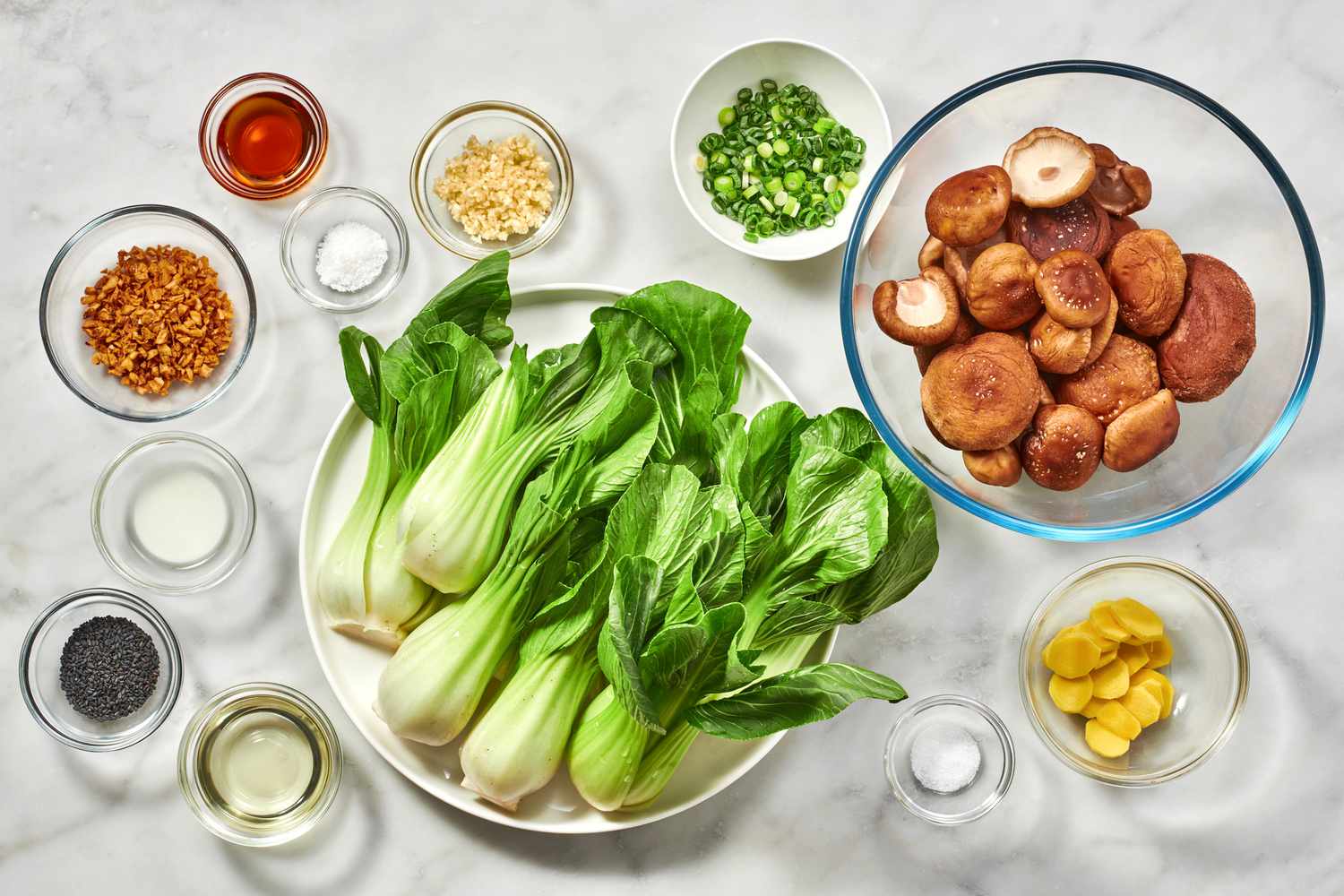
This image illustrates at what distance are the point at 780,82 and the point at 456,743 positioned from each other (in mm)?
1335

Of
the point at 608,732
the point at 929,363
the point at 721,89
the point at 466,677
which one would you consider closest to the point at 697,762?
the point at 608,732

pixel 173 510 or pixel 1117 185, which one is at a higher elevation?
pixel 1117 185

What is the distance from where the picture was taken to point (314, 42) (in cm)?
203

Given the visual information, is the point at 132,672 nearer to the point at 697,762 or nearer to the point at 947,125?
the point at 697,762

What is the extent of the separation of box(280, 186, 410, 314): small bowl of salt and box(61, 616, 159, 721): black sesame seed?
700 mm

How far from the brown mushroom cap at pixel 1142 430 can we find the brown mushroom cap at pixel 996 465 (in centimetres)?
13

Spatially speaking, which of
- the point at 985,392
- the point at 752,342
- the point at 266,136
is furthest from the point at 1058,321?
the point at 266,136

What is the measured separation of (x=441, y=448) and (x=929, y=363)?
0.79 metres

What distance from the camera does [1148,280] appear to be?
4.88 feet

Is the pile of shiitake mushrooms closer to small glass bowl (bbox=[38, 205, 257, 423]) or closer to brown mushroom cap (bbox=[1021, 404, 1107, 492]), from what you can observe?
brown mushroom cap (bbox=[1021, 404, 1107, 492])

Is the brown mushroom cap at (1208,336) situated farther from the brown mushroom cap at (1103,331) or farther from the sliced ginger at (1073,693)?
the sliced ginger at (1073,693)

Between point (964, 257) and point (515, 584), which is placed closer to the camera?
point (964, 257)

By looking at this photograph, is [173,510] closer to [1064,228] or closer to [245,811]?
[245,811]

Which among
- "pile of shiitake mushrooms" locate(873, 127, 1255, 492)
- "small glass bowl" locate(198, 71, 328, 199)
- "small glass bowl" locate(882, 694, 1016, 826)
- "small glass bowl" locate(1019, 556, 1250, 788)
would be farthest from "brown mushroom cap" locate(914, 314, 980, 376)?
"small glass bowl" locate(198, 71, 328, 199)
